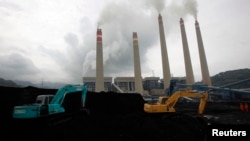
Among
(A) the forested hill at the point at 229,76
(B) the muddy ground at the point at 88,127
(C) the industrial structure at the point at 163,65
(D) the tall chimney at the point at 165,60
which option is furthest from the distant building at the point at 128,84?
(A) the forested hill at the point at 229,76

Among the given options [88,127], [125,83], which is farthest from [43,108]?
[125,83]

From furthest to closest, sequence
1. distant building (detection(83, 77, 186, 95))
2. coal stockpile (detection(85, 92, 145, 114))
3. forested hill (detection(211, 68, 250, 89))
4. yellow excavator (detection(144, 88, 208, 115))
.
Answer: forested hill (detection(211, 68, 250, 89))
distant building (detection(83, 77, 186, 95))
coal stockpile (detection(85, 92, 145, 114))
yellow excavator (detection(144, 88, 208, 115))

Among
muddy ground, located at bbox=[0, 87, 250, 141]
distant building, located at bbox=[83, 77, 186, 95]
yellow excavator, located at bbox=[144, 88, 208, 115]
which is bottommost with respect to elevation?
muddy ground, located at bbox=[0, 87, 250, 141]

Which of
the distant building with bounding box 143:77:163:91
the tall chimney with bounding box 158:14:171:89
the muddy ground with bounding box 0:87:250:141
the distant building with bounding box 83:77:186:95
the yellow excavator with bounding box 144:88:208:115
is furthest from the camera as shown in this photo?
the distant building with bounding box 143:77:163:91

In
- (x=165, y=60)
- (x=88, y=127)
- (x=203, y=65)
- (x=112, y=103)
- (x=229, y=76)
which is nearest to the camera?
(x=88, y=127)

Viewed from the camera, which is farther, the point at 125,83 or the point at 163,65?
the point at 125,83

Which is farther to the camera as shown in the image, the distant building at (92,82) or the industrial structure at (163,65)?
the distant building at (92,82)

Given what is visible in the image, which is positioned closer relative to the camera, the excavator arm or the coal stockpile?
the excavator arm

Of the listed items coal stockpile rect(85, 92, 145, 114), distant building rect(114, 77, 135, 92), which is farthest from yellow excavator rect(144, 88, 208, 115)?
distant building rect(114, 77, 135, 92)

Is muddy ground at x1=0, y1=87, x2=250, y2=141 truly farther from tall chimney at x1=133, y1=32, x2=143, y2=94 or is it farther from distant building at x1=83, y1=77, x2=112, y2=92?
distant building at x1=83, y1=77, x2=112, y2=92

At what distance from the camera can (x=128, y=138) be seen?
6.67 meters

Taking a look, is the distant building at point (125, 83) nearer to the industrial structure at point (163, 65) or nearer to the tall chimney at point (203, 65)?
the industrial structure at point (163, 65)

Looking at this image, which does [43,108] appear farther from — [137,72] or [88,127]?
[137,72]

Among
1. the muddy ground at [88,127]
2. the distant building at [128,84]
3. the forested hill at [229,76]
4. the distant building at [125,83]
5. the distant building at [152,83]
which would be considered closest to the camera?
the muddy ground at [88,127]
